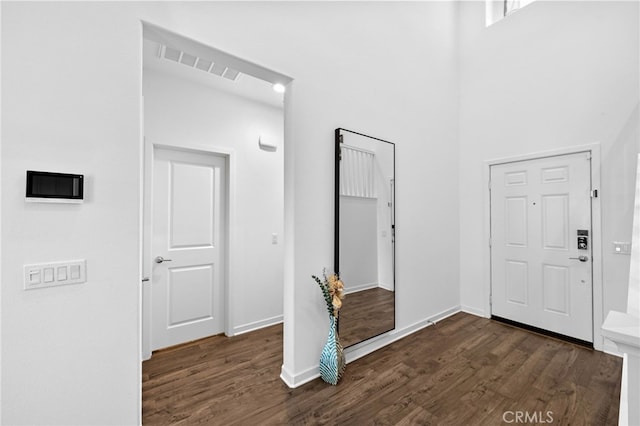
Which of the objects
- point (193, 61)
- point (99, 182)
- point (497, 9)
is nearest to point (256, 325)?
point (99, 182)

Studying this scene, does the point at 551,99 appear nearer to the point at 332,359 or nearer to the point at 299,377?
the point at 332,359

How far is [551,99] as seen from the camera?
3.25m

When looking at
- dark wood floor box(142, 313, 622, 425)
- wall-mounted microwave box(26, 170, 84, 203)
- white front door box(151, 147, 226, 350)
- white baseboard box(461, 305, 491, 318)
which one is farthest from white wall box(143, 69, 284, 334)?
white baseboard box(461, 305, 491, 318)

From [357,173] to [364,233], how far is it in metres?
0.59

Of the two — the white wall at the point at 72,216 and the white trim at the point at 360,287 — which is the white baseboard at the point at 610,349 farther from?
the white wall at the point at 72,216

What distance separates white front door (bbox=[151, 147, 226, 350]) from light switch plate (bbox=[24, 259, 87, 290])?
5.01ft

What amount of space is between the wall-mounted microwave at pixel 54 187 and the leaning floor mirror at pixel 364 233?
173 centimetres

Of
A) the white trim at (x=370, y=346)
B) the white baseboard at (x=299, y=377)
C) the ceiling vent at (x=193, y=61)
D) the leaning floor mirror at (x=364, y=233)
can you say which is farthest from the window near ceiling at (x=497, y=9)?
the white baseboard at (x=299, y=377)

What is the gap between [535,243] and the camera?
10.9ft

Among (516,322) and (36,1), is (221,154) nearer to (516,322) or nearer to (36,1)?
(36,1)

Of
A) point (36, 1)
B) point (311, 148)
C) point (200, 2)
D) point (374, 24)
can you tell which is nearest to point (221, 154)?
point (311, 148)

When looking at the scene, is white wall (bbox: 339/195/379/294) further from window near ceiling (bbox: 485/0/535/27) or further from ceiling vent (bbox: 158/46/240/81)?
window near ceiling (bbox: 485/0/535/27)

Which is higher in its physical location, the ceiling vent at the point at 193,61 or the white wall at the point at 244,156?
the ceiling vent at the point at 193,61

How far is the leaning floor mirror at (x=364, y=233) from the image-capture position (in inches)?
99.8
